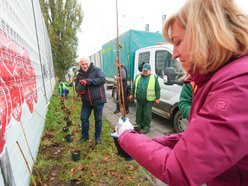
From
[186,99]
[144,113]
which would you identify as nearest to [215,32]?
[186,99]

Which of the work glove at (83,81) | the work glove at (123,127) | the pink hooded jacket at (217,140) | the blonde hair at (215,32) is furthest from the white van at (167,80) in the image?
the pink hooded jacket at (217,140)

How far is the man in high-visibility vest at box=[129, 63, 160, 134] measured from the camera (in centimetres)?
453

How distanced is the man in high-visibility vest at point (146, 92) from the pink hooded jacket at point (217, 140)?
12.7 ft

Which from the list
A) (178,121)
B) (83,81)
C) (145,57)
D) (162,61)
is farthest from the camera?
(145,57)

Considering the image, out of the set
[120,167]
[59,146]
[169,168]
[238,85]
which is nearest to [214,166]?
[169,168]

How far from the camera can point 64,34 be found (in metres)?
17.8

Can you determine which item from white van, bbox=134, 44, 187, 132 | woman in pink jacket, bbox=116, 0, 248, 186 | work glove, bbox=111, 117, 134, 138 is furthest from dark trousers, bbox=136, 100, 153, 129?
woman in pink jacket, bbox=116, 0, 248, 186

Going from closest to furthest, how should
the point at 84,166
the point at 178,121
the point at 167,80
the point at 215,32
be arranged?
the point at 215,32 → the point at 84,166 → the point at 167,80 → the point at 178,121

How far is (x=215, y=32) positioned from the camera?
26.0 inches

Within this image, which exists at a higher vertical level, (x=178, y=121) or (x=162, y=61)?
(x=162, y=61)

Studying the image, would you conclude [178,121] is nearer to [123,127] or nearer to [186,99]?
[186,99]

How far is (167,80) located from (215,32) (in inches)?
134

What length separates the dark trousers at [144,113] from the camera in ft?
15.6

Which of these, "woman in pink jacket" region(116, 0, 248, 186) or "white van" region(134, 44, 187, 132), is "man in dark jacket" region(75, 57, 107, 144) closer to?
"white van" region(134, 44, 187, 132)
